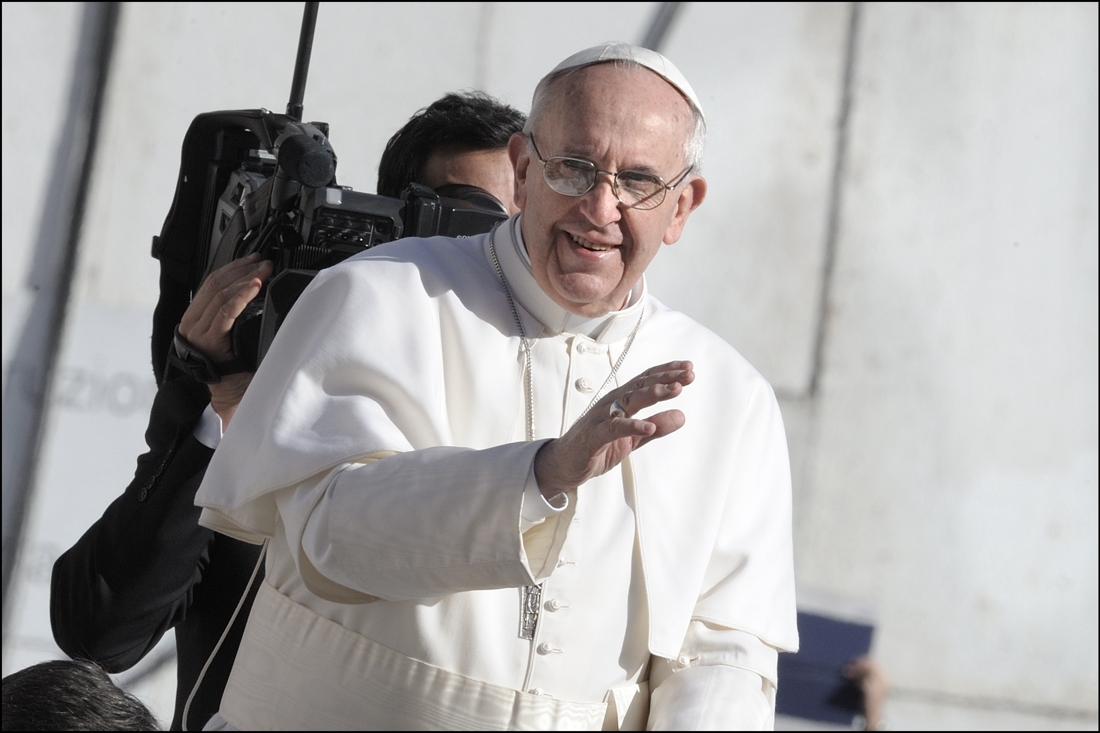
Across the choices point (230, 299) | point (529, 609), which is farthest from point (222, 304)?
point (529, 609)

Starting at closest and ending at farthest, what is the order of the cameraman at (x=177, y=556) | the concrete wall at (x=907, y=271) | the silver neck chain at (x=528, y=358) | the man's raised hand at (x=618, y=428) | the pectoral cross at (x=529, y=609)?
1. the man's raised hand at (x=618, y=428)
2. the pectoral cross at (x=529, y=609)
3. the silver neck chain at (x=528, y=358)
4. the cameraman at (x=177, y=556)
5. the concrete wall at (x=907, y=271)

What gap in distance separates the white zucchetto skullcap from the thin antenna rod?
3.06 ft

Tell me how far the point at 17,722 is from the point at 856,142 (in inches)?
147

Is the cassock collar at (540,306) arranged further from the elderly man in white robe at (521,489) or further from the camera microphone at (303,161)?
the camera microphone at (303,161)

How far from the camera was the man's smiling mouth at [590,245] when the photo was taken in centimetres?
170

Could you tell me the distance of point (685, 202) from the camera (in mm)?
1832

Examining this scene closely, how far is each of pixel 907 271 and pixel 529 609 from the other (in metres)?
3.35

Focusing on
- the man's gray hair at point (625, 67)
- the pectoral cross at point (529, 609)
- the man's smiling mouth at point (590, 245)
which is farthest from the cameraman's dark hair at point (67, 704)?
the man's gray hair at point (625, 67)

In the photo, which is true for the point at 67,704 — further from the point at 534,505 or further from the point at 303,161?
the point at 303,161

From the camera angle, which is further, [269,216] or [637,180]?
[269,216]

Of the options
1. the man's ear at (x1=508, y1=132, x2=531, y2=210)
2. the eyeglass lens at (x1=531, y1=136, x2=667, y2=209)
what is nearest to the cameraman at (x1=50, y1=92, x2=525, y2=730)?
the man's ear at (x1=508, y1=132, x2=531, y2=210)

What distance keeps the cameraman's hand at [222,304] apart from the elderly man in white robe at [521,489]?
0.36m

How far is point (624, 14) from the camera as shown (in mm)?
4410

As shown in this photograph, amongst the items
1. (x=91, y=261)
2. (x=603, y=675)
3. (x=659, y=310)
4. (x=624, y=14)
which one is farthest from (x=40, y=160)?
(x=603, y=675)
